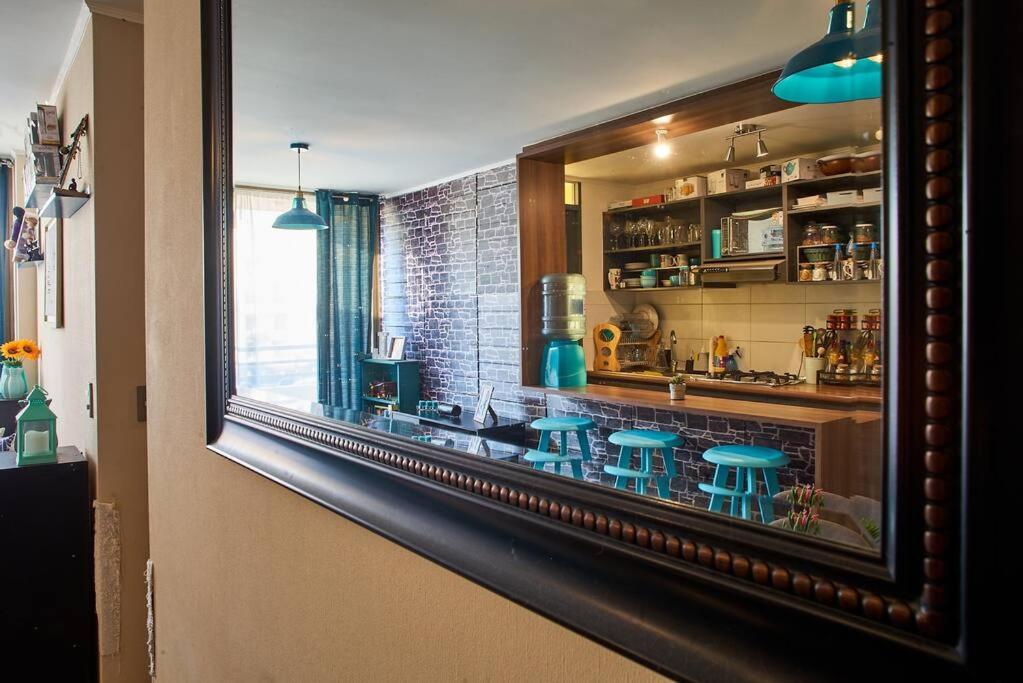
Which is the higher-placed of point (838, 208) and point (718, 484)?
point (838, 208)

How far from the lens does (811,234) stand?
0.43 meters

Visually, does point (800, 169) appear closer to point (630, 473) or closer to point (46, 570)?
point (630, 473)

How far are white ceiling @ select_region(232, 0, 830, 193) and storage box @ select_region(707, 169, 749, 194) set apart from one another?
0.06 meters

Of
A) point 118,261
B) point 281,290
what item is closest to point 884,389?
point 281,290

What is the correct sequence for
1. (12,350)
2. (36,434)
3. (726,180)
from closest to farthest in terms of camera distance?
(726,180) → (36,434) → (12,350)

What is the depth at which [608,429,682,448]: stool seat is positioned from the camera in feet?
1.68

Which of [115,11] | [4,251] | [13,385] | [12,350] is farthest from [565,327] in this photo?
[4,251]

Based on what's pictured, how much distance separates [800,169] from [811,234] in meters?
0.04

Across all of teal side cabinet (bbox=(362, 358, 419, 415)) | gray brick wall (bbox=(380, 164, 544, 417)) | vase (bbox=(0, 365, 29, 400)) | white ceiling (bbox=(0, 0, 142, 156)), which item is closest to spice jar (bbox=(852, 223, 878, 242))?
gray brick wall (bbox=(380, 164, 544, 417))

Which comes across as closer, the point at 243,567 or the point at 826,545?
the point at 826,545

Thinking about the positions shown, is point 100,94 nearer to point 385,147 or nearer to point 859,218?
point 385,147

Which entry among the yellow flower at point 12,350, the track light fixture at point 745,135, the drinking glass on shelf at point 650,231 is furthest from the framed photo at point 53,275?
the track light fixture at point 745,135

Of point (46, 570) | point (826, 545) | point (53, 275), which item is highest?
point (53, 275)

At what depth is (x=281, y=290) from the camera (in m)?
1.07
